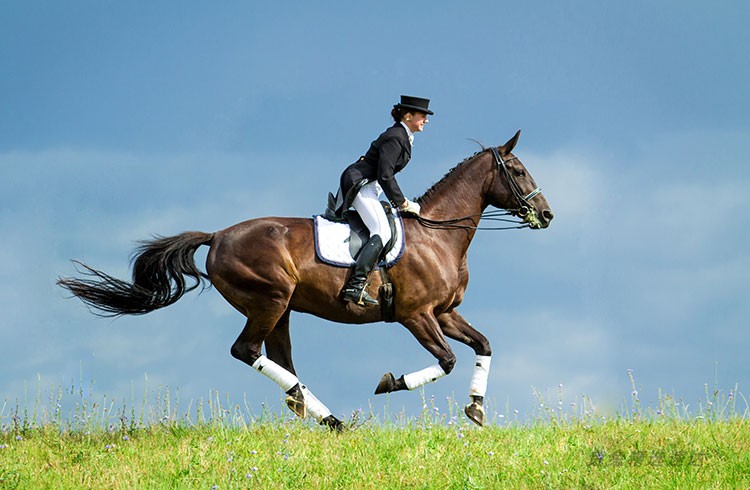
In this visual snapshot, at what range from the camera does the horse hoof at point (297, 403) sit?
33.3 feet

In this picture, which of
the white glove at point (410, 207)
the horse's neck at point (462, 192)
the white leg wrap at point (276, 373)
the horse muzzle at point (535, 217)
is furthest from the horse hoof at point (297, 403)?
the horse muzzle at point (535, 217)

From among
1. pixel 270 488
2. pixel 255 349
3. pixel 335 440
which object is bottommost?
pixel 270 488

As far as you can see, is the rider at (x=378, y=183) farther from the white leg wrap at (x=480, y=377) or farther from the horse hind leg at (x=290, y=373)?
the white leg wrap at (x=480, y=377)

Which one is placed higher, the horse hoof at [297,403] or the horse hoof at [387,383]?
the horse hoof at [387,383]

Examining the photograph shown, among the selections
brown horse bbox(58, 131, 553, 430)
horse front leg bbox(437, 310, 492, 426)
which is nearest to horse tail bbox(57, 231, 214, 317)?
brown horse bbox(58, 131, 553, 430)

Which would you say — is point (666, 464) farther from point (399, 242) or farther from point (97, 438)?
point (97, 438)

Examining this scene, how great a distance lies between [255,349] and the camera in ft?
33.5

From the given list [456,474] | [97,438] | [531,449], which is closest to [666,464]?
[531,449]

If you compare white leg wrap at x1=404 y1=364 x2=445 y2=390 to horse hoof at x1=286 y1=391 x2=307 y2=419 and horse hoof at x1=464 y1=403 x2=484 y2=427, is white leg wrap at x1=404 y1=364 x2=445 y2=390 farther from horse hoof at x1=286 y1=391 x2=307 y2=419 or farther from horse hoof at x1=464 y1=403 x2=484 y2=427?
Answer: horse hoof at x1=286 y1=391 x2=307 y2=419

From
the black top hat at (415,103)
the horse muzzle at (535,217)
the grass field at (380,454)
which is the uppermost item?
the black top hat at (415,103)

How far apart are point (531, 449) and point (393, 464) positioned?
1412 millimetres

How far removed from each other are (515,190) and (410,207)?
137 centimetres

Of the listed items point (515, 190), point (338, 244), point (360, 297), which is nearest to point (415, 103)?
point (515, 190)

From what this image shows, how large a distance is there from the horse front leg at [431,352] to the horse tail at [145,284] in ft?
8.27
